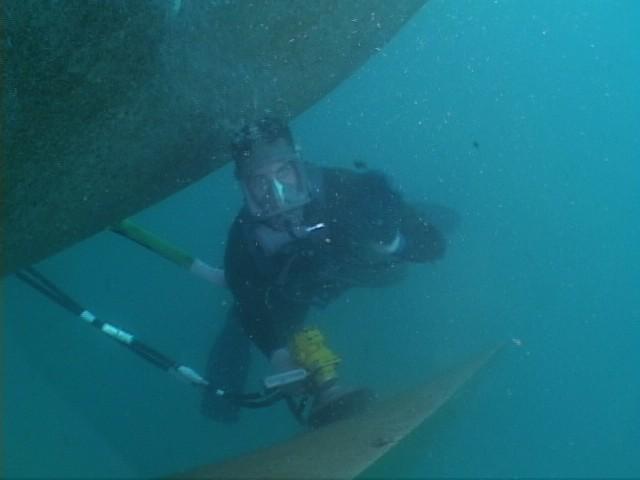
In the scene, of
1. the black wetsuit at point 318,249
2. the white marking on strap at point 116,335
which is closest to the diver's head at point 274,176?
the black wetsuit at point 318,249

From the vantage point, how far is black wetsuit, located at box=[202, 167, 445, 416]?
4.89 meters

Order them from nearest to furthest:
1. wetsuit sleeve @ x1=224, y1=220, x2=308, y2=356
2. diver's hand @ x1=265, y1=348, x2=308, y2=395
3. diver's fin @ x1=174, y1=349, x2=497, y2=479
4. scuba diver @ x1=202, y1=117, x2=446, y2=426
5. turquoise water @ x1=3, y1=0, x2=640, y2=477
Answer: diver's fin @ x1=174, y1=349, x2=497, y2=479 → diver's hand @ x1=265, y1=348, x2=308, y2=395 → scuba diver @ x1=202, y1=117, x2=446, y2=426 → wetsuit sleeve @ x1=224, y1=220, x2=308, y2=356 → turquoise water @ x1=3, y1=0, x2=640, y2=477

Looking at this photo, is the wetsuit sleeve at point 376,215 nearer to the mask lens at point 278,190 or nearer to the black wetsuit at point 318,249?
the black wetsuit at point 318,249

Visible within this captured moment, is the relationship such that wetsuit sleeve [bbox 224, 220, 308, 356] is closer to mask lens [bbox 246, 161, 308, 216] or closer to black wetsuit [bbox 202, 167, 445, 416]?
black wetsuit [bbox 202, 167, 445, 416]

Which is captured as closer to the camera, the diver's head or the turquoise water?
the diver's head

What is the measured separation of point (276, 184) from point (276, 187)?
2cm

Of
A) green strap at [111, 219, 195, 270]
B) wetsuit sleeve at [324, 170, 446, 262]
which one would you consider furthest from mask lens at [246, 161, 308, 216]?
green strap at [111, 219, 195, 270]

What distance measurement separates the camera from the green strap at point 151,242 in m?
5.03

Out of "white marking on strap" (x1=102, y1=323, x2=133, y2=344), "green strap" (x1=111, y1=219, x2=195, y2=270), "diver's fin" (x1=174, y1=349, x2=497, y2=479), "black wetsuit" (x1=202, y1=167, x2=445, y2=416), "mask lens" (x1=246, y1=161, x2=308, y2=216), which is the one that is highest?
"green strap" (x1=111, y1=219, x2=195, y2=270)

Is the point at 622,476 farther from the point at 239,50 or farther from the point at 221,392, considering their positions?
the point at 239,50

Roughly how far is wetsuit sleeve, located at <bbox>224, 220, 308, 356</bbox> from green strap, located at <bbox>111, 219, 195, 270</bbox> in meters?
0.44

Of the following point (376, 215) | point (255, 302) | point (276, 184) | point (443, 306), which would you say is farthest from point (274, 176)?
point (443, 306)

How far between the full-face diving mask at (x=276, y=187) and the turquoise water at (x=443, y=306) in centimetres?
303

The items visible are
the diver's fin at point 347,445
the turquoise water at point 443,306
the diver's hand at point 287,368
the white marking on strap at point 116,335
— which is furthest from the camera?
the turquoise water at point 443,306
